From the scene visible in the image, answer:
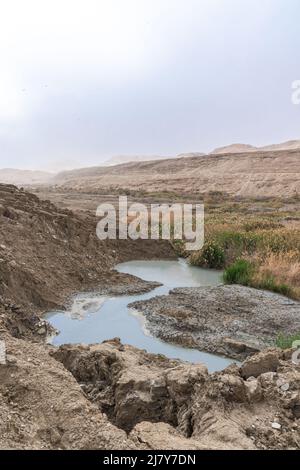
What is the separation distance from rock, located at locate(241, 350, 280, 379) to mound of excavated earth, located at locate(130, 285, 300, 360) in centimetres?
177

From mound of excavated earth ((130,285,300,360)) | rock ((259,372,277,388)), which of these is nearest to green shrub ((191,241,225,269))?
mound of excavated earth ((130,285,300,360))

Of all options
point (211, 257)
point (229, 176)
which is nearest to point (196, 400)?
point (211, 257)

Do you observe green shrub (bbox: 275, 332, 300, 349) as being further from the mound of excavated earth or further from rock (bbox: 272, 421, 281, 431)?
rock (bbox: 272, 421, 281, 431)

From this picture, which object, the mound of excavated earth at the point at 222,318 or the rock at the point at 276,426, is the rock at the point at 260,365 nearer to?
the rock at the point at 276,426

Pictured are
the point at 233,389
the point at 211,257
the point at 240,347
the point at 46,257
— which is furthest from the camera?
the point at 211,257

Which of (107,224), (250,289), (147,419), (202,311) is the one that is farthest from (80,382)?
(107,224)

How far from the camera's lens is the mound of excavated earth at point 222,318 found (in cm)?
716

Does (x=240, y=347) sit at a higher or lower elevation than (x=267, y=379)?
lower

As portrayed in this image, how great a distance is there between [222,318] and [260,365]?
3450 millimetres

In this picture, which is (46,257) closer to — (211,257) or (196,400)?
(211,257)

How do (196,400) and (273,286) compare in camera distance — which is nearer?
(196,400)

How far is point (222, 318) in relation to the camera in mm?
8336

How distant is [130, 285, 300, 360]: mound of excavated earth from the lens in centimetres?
716

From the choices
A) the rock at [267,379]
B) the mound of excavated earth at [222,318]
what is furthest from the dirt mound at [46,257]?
the rock at [267,379]
